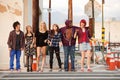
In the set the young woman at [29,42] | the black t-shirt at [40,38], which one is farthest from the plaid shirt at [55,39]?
the young woman at [29,42]

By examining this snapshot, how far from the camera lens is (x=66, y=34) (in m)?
12.8

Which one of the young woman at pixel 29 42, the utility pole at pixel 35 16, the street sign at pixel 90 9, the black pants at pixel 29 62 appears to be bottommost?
the black pants at pixel 29 62

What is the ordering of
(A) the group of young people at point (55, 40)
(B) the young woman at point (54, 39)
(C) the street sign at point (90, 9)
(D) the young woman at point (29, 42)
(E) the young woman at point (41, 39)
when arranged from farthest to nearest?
(C) the street sign at point (90, 9)
(D) the young woman at point (29, 42)
(B) the young woman at point (54, 39)
(E) the young woman at point (41, 39)
(A) the group of young people at point (55, 40)

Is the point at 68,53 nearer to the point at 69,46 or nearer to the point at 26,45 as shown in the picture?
the point at 69,46

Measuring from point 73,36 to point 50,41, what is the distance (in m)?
0.79

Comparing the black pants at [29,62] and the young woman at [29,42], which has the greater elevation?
the young woman at [29,42]

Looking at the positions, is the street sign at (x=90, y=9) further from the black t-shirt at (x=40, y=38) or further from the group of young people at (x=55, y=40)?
the black t-shirt at (x=40, y=38)

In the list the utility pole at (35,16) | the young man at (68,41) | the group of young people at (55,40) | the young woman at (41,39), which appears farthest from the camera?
the utility pole at (35,16)

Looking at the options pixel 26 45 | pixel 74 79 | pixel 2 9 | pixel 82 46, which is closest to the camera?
pixel 74 79

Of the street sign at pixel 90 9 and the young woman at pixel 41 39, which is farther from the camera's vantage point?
the street sign at pixel 90 9

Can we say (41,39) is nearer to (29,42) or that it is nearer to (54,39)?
(54,39)

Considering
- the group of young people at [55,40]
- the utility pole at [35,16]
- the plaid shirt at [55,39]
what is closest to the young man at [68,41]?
the group of young people at [55,40]

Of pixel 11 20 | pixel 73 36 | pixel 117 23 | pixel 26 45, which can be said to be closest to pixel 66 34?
pixel 73 36

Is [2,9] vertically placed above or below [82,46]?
above
